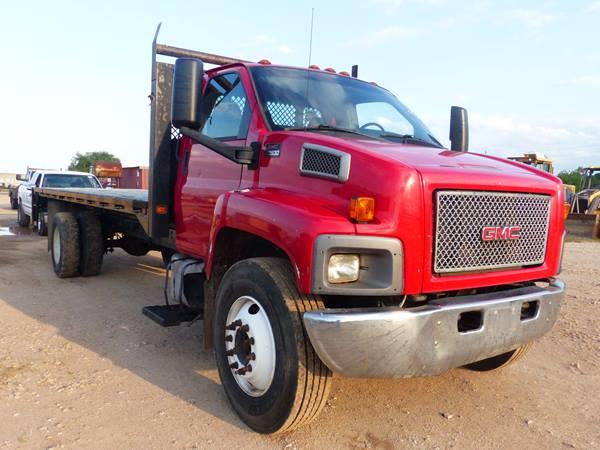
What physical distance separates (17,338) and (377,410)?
10.6 feet

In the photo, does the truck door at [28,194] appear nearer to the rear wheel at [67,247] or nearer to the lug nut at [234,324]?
the rear wheel at [67,247]

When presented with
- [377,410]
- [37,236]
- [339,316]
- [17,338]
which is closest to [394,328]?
[339,316]

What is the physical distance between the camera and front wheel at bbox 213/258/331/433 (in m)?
2.68

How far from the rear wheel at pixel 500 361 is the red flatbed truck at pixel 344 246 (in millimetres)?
17

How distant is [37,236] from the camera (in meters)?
12.5

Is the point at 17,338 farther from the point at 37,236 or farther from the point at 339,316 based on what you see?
the point at 37,236

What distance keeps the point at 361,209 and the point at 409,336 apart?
673mm

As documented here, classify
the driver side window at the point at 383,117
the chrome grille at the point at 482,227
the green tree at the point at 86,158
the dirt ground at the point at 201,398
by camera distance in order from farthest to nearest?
the green tree at the point at 86,158
the driver side window at the point at 383,117
the dirt ground at the point at 201,398
the chrome grille at the point at 482,227

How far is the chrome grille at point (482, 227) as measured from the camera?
2.71 m

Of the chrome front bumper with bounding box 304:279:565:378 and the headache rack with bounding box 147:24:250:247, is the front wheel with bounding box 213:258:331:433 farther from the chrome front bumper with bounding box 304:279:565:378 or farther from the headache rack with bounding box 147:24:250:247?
the headache rack with bounding box 147:24:250:247

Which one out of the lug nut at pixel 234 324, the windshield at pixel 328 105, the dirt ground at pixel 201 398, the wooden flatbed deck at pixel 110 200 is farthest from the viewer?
the wooden flatbed deck at pixel 110 200

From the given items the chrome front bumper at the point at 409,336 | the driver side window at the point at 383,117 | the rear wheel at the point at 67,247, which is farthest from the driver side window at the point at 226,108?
the rear wheel at the point at 67,247

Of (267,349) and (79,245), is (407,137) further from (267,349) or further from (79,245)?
(79,245)

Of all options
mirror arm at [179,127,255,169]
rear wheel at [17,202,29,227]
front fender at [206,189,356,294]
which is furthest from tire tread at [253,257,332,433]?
rear wheel at [17,202,29,227]
